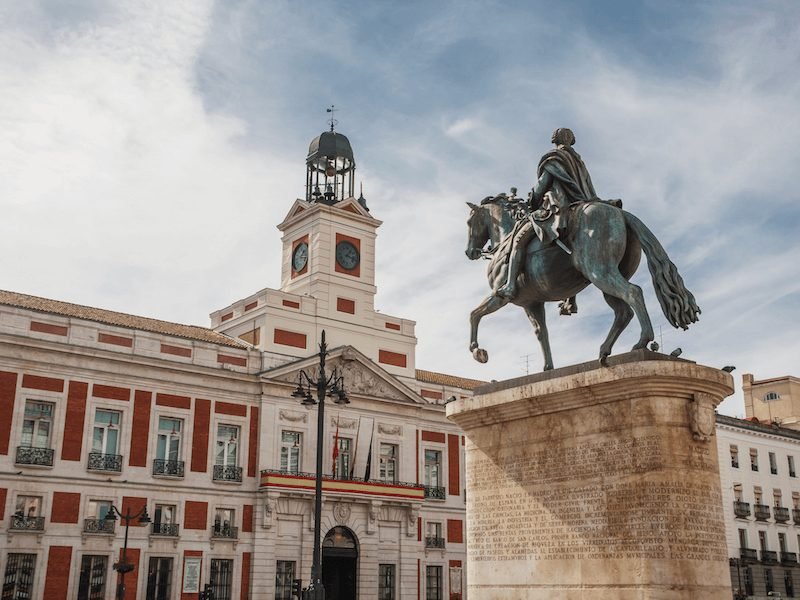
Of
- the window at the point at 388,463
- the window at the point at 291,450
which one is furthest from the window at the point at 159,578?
the window at the point at 388,463

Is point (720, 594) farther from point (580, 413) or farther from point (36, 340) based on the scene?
point (36, 340)

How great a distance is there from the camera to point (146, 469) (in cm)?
3641

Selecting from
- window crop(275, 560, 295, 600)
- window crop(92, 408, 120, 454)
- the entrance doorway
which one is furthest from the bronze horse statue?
the entrance doorway

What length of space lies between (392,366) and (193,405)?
36.1 feet

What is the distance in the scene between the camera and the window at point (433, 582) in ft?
142

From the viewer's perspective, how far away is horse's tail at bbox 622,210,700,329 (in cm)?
971

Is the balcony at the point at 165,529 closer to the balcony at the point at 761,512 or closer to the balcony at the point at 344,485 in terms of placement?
the balcony at the point at 344,485

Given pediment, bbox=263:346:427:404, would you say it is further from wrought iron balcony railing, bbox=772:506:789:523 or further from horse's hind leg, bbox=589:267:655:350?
horse's hind leg, bbox=589:267:655:350

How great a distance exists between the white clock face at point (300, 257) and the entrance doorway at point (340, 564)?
1326 centimetres

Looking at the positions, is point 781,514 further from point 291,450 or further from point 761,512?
point 291,450

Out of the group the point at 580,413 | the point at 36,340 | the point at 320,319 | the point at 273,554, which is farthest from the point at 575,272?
the point at 320,319

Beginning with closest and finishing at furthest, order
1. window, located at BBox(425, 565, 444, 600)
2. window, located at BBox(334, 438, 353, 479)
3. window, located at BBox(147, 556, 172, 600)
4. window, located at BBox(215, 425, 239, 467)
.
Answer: window, located at BBox(147, 556, 172, 600) → window, located at BBox(215, 425, 239, 467) → window, located at BBox(334, 438, 353, 479) → window, located at BBox(425, 565, 444, 600)

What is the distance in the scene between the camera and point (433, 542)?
145ft

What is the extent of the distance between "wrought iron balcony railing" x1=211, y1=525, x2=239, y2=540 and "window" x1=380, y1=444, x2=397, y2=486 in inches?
310
